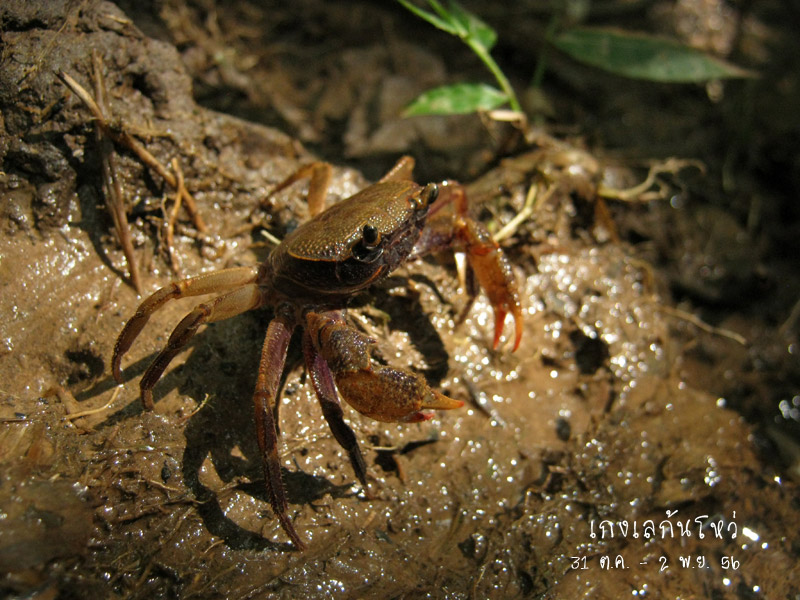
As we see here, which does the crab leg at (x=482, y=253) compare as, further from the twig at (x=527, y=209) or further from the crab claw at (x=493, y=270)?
the twig at (x=527, y=209)

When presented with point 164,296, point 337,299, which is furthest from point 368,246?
point 164,296

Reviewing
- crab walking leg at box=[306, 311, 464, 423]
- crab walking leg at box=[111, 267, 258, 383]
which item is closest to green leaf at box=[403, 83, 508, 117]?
crab walking leg at box=[111, 267, 258, 383]

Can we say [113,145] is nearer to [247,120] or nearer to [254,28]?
[247,120]

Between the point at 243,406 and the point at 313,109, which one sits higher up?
the point at 313,109

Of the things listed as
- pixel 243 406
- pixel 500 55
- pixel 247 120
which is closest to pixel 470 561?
pixel 243 406

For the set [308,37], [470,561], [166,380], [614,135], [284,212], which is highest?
[308,37]

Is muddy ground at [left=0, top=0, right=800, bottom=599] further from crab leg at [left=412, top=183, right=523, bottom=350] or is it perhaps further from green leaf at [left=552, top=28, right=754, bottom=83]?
green leaf at [left=552, top=28, right=754, bottom=83]

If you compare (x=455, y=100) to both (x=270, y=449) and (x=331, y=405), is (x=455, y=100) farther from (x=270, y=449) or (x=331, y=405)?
(x=270, y=449)
